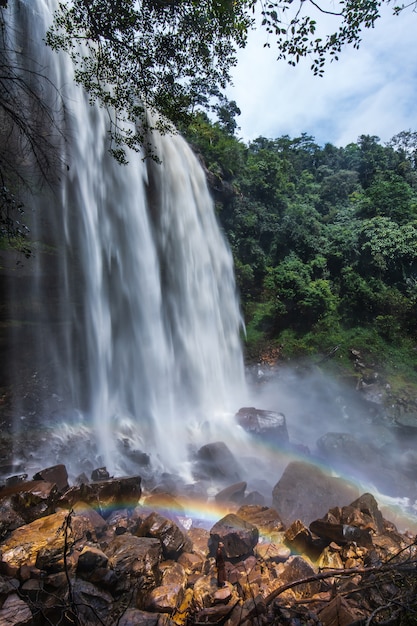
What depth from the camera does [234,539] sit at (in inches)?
189

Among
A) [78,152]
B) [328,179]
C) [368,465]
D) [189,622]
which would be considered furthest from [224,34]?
[328,179]

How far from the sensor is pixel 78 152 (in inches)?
417

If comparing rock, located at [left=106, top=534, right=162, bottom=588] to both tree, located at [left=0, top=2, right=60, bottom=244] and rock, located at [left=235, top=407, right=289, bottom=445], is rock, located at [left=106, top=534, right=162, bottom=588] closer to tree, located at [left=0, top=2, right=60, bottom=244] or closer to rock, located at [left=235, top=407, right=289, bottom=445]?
tree, located at [left=0, top=2, right=60, bottom=244]

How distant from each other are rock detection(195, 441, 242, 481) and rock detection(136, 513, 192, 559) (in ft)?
11.9

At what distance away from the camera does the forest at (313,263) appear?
665 inches

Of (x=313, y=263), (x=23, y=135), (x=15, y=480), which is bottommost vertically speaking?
(x=15, y=480)

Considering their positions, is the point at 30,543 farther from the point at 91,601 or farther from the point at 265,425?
the point at 265,425

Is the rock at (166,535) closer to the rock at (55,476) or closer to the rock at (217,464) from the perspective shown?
the rock at (55,476)

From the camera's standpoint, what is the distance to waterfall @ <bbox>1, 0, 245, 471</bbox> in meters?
10.1

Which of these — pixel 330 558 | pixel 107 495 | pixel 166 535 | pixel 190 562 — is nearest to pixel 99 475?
pixel 107 495

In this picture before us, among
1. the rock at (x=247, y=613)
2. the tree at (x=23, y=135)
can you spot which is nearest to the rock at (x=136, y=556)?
the rock at (x=247, y=613)

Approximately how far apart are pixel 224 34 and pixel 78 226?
706cm

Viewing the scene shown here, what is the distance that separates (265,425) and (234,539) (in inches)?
237

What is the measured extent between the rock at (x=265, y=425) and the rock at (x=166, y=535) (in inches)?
227
